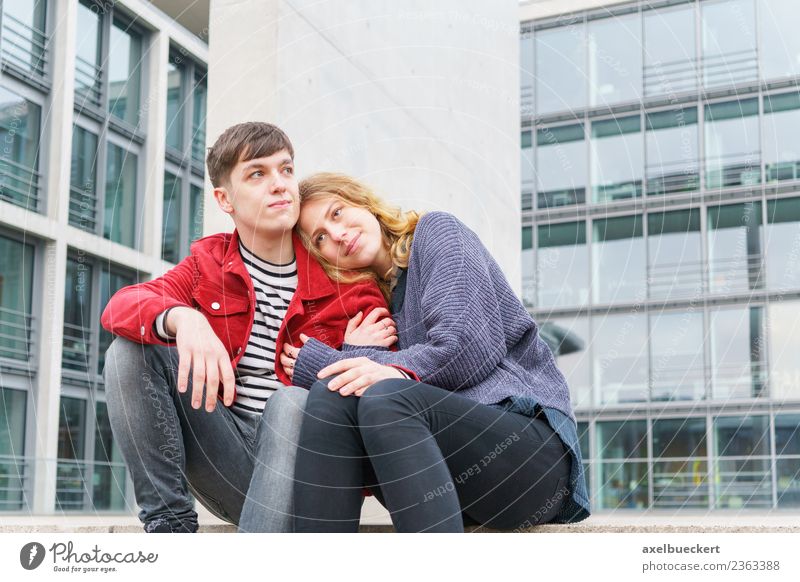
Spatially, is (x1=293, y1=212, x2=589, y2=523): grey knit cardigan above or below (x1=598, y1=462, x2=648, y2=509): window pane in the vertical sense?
above

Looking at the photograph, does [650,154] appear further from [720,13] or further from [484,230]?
[484,230]

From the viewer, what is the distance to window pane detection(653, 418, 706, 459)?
848cm

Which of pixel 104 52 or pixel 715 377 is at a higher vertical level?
pixel 104 52

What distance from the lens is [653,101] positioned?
8430mm

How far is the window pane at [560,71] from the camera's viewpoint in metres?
9.03

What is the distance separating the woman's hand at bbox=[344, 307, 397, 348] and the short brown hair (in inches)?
11.2

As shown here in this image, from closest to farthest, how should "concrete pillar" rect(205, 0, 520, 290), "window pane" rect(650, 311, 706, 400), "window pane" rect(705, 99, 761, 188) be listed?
"concrete pillar" rect(205, 0, 520, 290)
"window pane" rect(650, 311, 706, 400)
"window pane" rect(705, 99, 761, 188)

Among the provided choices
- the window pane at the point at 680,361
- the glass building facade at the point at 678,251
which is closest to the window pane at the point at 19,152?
the glass building facade at the point at 678,251

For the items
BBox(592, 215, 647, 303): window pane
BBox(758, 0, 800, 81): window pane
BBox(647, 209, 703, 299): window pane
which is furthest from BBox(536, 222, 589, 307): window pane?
BBox(758, 0, 800, 81): window pane

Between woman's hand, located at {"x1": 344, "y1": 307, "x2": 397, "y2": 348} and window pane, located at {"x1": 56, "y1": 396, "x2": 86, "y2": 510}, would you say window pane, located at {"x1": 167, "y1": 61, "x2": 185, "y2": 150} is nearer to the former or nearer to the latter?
window pane, located at {"x1": 56, "y1": 396, "x2": 86, "y2": 510}

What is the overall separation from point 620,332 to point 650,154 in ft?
5.45

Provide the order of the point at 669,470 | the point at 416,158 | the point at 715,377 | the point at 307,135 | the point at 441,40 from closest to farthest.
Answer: the point at 307,135 → the point at 416,158 → the point at 441,40 → the point at 715,377 → the point at 669,470

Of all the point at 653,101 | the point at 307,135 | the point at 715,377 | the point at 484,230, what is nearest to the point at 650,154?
the point at 653,101

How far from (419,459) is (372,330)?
1.01 feet
